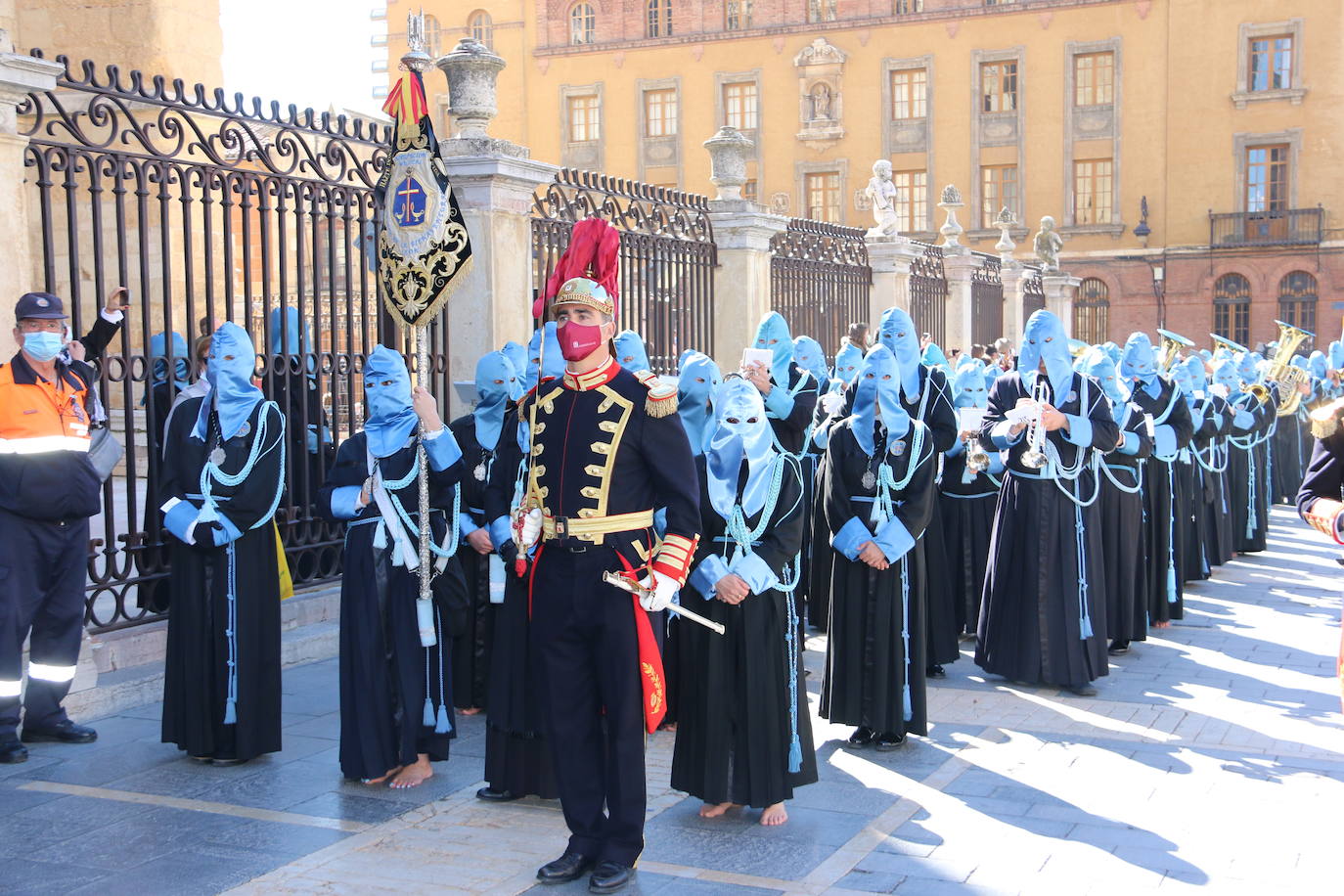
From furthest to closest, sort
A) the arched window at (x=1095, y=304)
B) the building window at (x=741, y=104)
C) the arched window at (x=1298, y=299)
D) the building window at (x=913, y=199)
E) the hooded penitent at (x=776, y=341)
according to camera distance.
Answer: the building window at (x=741, y=104) → the building window at (x=913, y=199) → the arched window at (x=1095, y=304) → the arched window at (x=1298, y=299) → the hooded penitent at (x=776, y=341)

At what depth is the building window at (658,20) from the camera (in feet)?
141

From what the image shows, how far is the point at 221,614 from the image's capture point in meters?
6.41

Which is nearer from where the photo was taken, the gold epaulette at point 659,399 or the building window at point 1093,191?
the gold epaulette at point 659,399

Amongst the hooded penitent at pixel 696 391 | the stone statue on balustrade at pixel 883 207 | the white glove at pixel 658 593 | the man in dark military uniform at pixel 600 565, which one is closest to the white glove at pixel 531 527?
the man in dark military uniform at pixel 600 565

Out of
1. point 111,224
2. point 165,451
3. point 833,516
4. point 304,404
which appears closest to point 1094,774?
point 833,516

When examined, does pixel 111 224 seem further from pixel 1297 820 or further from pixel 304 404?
pixel 1297 820

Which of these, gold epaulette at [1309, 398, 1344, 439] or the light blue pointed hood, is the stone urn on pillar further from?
gold epaulette at [1309, 398, 1344, 439]

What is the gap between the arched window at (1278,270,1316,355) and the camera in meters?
36.7

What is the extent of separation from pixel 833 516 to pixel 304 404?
353 cm

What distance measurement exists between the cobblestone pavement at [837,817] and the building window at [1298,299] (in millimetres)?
32025

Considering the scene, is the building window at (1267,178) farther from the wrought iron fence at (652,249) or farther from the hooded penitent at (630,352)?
the hooded penitent at (630,352)

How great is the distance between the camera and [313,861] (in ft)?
17.0

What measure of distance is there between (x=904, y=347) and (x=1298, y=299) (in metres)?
33.4

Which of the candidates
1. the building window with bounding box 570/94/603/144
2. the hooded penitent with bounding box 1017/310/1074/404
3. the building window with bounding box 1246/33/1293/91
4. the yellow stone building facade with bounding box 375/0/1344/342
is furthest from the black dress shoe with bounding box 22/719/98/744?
the building window with bounding box 570/94/603/144
